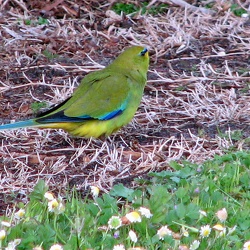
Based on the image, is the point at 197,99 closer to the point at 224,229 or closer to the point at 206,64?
the point at 206,64

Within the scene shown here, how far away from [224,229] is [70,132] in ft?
6.69

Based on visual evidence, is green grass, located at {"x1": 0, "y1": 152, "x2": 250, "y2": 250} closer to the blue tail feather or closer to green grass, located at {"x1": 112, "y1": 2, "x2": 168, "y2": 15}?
the blue tail feather

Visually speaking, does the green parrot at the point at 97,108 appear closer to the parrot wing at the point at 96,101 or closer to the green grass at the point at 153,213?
the parrot wing at the point at 96,101

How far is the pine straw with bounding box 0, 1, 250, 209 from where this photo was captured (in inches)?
214

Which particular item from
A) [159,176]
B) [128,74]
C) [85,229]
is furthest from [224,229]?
[128,74]

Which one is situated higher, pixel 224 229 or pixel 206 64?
pixel 224 229

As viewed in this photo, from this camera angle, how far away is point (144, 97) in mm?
6656

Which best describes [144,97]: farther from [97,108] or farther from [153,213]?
[153,213]

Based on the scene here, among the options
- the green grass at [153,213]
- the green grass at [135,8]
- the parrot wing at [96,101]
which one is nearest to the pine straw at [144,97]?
the green grass at [135,8]

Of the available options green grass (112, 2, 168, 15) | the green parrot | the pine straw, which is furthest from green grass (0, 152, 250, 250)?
green grass (112, 2, 168, 15)

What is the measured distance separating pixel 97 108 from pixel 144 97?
949mm

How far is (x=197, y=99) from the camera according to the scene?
21.2ft

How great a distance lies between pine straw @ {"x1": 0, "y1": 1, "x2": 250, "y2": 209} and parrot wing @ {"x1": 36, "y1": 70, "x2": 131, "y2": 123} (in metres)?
0.24

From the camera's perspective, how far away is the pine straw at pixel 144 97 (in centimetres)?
545
